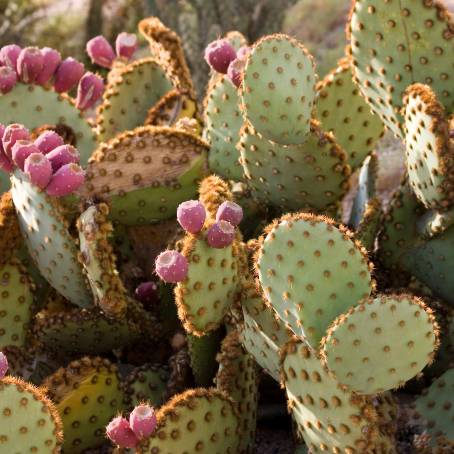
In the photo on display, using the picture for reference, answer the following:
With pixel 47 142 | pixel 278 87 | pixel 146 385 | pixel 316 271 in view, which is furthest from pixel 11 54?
pixel 316 271

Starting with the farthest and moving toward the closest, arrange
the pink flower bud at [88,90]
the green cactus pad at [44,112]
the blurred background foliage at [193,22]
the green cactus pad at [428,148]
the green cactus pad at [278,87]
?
the blurred background foliage at [193,22]
the pink flower bud at [88,90]
the green cactus pad at [44,112]
the green cactus pad at [278,87]
the green cactus pad at [428,148]

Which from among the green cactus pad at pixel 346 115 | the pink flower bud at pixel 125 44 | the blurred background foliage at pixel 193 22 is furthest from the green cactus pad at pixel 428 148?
the blurred background foliage at pixel 193 22

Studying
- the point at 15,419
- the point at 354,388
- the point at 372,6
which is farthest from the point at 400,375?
the point at 372,6

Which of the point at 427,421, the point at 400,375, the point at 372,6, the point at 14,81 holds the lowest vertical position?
the point at 427,421

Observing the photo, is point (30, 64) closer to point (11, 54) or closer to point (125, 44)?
point (11, 54)

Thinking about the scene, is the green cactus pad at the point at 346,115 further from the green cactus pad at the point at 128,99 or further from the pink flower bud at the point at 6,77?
the pink flower bud at the point at 6,77

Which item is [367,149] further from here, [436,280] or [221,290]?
[221,290]

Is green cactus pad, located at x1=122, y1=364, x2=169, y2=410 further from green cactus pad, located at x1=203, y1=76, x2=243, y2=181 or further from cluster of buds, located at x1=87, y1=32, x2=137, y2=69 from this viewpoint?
cluster of buds, located at x1=87, y1=32, x2=137, y2=69
